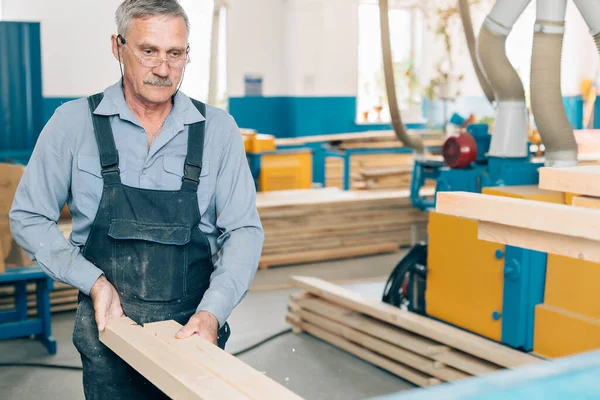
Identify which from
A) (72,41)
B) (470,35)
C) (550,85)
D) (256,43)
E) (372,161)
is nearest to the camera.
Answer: (550,85)

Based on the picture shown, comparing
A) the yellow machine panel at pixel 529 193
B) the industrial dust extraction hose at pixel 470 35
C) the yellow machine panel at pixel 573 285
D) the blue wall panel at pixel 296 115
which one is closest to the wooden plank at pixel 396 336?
the yellow machine panel at pixel 573 285

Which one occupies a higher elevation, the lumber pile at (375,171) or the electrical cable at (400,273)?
the lumber pile at (375,171)

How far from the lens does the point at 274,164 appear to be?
8.62m

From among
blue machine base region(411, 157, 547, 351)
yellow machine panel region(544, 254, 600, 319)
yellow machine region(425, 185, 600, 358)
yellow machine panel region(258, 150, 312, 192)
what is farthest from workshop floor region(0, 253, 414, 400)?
yellow machine panel region(258, 150, 312, 192)

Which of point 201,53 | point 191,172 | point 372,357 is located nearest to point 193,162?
point 191,172

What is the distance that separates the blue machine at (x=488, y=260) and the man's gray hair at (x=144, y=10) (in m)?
2.29

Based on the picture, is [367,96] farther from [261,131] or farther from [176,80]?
[176,80]

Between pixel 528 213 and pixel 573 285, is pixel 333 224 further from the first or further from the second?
pixel 528 213

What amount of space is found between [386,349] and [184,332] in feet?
8.48

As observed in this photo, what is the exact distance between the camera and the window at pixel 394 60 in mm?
12781

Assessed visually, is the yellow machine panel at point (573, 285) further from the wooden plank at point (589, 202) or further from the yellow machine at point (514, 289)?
the wooden plank at point (589, 202)

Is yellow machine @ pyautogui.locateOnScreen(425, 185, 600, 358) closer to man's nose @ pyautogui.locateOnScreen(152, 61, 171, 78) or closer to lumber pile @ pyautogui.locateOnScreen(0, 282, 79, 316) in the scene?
man's nose @ pyautogui.locateOnScreen(152, 61, 171, 78)

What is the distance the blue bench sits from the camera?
186 inches

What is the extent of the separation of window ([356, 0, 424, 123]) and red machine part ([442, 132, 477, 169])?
848 cm
